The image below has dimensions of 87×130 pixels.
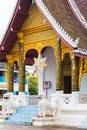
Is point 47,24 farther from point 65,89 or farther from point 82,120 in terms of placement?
point 82,120

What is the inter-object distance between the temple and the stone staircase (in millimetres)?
1312

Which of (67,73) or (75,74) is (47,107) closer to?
(75,74)

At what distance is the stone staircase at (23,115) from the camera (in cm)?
1453

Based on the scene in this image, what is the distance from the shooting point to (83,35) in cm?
1470

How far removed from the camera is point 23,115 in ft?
49.3

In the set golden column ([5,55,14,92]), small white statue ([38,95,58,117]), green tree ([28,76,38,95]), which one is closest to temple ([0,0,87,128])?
golden column ([5,55,14,92])

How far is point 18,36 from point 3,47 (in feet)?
3.53

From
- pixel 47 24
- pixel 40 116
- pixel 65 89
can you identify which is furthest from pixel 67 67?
pixel 40 116

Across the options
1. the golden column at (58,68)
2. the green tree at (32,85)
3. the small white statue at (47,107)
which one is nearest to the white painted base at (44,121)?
the small white statue at (47,107)

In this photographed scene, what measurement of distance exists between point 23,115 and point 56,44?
10.9ft

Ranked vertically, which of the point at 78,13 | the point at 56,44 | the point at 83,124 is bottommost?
the point at 83,124

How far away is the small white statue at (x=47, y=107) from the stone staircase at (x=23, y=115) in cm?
72

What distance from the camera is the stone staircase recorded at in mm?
14529

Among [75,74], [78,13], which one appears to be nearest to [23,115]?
[75,74]
